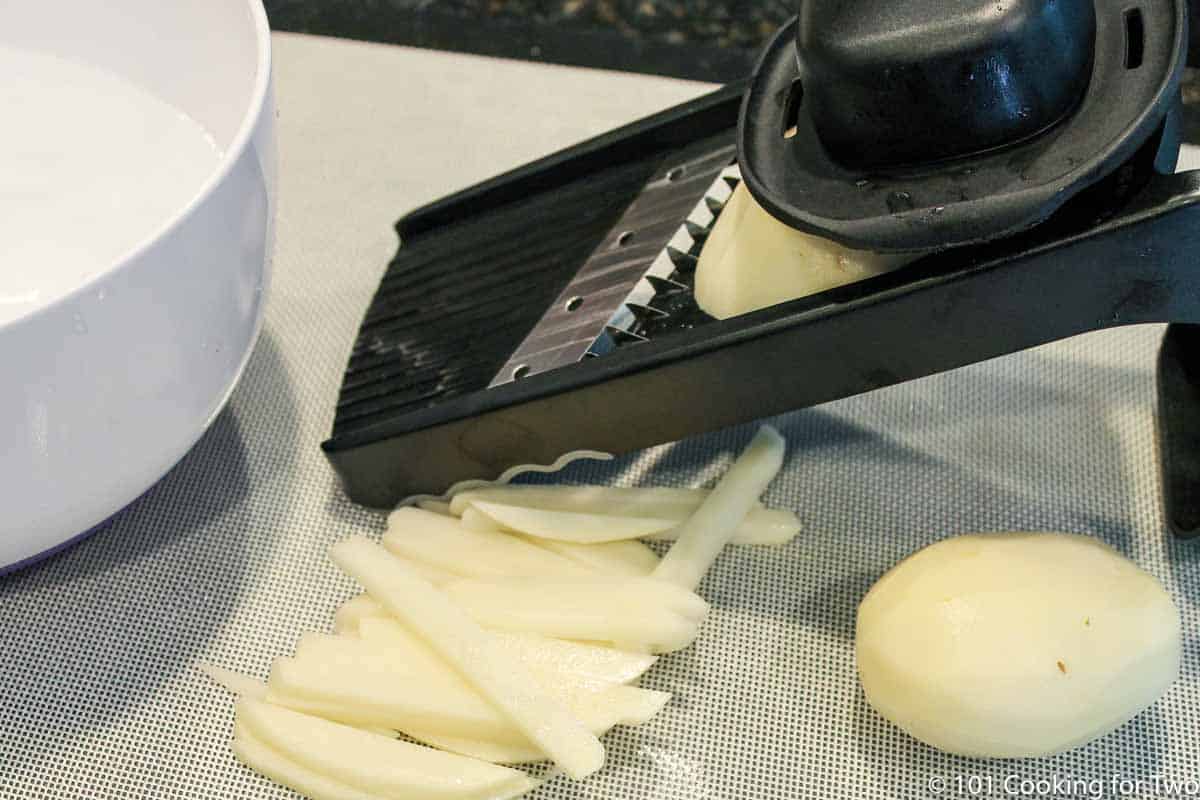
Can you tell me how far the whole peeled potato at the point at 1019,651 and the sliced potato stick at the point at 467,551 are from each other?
23 cm

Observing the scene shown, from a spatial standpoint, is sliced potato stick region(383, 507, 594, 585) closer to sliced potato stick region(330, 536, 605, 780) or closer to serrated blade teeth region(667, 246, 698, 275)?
sliced potato stick region(330, 536, 605, 780)

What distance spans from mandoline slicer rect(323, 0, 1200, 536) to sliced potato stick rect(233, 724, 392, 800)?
212mm

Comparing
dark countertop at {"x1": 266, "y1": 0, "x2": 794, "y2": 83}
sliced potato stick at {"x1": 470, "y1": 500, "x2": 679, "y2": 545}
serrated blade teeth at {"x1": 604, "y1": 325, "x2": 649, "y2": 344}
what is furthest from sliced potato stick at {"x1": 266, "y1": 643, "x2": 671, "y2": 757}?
dark countertop at {"x1": 266, "y1": 0, "x2": 794, "y2": 83}

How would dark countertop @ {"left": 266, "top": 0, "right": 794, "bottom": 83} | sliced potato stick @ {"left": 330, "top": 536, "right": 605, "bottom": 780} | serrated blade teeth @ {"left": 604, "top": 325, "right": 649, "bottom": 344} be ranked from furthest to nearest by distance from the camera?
dark countertop @ {"left": 266, "top": 0, "right": 794, "bottom": 83} → serrated blade teeth @ {"left": 604, "top": 325, "right": 649, "bottom": 344} → sliced potato stick @ {"left": 330, "top": 536, "right": 605, "bottom": 780}

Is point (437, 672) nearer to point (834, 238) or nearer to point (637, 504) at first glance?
point (637, 504)

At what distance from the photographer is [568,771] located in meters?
0.75

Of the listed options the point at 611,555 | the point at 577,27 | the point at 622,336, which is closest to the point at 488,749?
the point at 611,555

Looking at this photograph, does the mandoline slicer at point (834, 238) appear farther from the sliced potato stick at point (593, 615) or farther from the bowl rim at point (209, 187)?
the bowl rim at point (209, 187)

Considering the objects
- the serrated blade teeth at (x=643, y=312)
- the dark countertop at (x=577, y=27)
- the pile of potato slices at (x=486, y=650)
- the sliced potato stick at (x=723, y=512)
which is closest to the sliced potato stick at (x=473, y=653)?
the pile of potato slices at (x=486, y=650)

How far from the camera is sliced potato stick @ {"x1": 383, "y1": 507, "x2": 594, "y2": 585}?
871mm

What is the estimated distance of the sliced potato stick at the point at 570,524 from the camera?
2.86 ft

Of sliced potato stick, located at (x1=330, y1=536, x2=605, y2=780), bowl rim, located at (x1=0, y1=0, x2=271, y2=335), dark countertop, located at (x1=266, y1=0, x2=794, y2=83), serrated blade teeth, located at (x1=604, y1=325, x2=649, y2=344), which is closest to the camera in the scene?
bowl rim, located at (x1=0, y1=0, x2=271, y2=335)

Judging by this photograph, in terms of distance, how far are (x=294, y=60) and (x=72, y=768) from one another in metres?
0.77

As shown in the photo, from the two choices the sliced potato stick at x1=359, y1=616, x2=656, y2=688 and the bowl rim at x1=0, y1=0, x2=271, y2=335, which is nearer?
the bowl rim at x1=0, y1=0, x2=271, y2=335
